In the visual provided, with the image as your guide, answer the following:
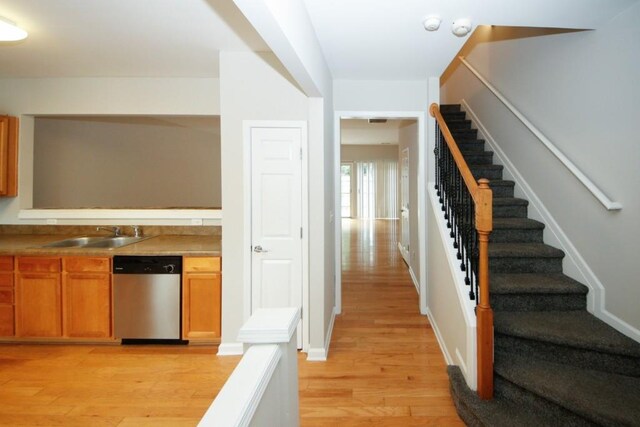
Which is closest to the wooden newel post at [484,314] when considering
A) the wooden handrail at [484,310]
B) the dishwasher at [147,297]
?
the wooden handrail at [484,310]

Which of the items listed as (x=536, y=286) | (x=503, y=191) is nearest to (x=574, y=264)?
(x=536, y=286)

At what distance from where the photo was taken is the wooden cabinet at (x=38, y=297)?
9.90 feet

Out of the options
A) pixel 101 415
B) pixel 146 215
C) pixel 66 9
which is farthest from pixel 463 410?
pixel 66 9

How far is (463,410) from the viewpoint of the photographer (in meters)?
2.07

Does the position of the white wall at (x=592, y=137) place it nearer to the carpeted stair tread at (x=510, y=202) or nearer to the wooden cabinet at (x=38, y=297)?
the carpeted stair tread at (x=510, y=202)

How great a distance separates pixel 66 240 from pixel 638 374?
4.74 m

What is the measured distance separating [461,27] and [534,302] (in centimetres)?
205

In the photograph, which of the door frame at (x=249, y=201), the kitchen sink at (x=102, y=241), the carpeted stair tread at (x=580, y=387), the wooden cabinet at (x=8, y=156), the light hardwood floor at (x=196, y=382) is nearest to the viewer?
the carpeted stair tread at (x=580, y=387)

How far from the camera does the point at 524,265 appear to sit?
2.81 metres

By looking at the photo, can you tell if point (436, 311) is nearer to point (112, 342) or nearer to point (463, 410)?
point (463, 410)

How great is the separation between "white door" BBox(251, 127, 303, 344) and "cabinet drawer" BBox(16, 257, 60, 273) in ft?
5.87

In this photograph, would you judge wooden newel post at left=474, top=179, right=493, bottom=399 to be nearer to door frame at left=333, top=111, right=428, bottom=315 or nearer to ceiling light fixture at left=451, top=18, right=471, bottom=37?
ceiling light fixture at left=451, top=18, right=471, bottom=37

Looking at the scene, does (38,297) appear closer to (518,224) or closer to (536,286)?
(536,286)

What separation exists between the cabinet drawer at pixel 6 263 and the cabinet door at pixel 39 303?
107 millimetres
